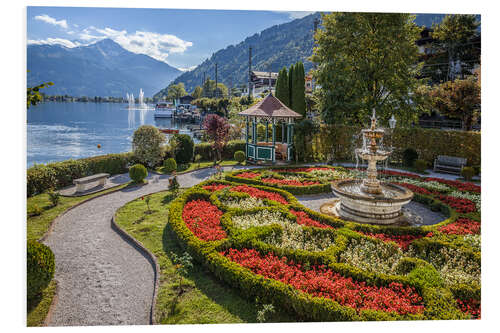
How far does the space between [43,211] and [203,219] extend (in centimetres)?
556

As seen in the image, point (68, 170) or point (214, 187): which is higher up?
point (68, 170)

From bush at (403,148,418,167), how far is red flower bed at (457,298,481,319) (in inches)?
564

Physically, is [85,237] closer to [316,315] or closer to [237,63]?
[316,315]

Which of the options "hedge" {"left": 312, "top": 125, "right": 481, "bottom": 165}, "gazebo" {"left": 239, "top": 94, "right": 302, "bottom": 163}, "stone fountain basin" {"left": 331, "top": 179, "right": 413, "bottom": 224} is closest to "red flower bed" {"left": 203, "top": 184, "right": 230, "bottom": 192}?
"stone fountain basin" {"left": 331, "top": 179, "right": 413, "bottom": 224}

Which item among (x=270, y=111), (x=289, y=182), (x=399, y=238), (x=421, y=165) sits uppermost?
(x=270, y=111)

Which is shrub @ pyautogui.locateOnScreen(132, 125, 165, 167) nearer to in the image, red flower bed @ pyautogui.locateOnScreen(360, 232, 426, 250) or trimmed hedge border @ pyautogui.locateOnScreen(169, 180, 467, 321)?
trimmed hedge border @ pyautogui.locateOnScreen(169, 180, 467, 321)

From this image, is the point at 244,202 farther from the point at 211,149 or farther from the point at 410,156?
the point at 410,156

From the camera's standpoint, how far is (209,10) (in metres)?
6.77

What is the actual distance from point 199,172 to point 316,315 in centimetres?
1270

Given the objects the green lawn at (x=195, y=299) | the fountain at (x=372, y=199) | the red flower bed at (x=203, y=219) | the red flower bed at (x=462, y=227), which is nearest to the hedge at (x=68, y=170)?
the red flower bed at (x=203, y=219)

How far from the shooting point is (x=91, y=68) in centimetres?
3170

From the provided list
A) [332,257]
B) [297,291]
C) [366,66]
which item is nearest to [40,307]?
[297,291]

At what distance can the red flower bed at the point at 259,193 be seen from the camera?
1065 cm

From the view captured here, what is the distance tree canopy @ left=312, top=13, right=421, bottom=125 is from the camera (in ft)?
56.1
